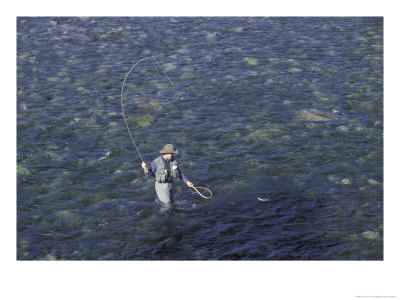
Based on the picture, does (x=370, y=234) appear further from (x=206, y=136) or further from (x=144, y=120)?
(x=144, y=120)

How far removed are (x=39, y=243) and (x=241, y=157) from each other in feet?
25.0

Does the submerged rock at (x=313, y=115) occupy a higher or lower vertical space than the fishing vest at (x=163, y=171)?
higher

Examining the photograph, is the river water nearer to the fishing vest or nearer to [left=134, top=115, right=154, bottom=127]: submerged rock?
[left=134, top=115, right=154, bottom=127]: submerged rock

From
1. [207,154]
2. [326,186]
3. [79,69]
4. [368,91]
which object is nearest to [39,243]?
[207,154]

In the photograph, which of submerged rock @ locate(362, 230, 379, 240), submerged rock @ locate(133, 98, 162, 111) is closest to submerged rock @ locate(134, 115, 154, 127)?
submerged rock @ locate(133, 98, 162, 111)

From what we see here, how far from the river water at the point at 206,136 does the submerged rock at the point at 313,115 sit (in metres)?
0.09

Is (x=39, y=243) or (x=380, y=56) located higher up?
(x=380, y=56)

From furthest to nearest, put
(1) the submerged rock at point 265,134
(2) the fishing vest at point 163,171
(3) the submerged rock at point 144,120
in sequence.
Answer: (3) the submerged rock at point 144,120 < (1) the submerged rock at point 265,134 < (2) the fishing vest at point 163,171

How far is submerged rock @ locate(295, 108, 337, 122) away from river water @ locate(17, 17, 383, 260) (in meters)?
0.09

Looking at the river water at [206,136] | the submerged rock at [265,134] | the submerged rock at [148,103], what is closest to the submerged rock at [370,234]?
the river water at [206,136]

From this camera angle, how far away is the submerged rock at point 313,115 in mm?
22844

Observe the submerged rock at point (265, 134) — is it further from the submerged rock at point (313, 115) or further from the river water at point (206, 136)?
the submerged rock at point (313, 115)

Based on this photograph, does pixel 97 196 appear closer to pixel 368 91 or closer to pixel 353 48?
pixel 368 91
